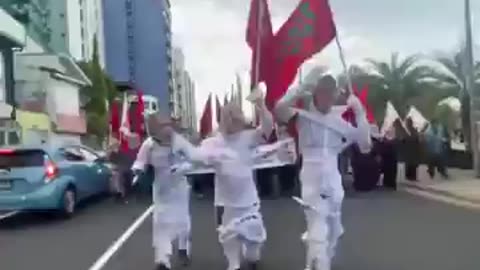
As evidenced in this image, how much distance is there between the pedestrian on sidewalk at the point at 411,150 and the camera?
2462cm

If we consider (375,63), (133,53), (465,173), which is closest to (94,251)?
(465,173)

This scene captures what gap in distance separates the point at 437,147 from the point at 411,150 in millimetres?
671

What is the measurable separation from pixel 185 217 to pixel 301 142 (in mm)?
2156

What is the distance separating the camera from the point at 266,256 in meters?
10.9

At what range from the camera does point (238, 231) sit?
899 centimetres

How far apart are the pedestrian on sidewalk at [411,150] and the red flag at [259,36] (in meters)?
14.6

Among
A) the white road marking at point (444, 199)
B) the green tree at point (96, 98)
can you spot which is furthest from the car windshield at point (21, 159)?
the green tree at point (96, 98)

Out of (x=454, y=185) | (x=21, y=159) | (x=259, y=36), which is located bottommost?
(x=454, y=185)

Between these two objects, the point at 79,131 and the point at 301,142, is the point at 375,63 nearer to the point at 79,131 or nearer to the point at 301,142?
the point at 79,131

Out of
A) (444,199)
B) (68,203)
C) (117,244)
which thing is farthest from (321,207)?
(444,199)

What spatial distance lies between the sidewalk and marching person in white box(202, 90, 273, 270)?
9454 mm

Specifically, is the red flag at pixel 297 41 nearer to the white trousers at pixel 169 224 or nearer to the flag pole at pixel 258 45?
the flag pole at pixel 258 45

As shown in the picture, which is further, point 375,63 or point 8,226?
point 375,63

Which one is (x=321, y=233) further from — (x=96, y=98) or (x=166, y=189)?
(x=96, y=98)
